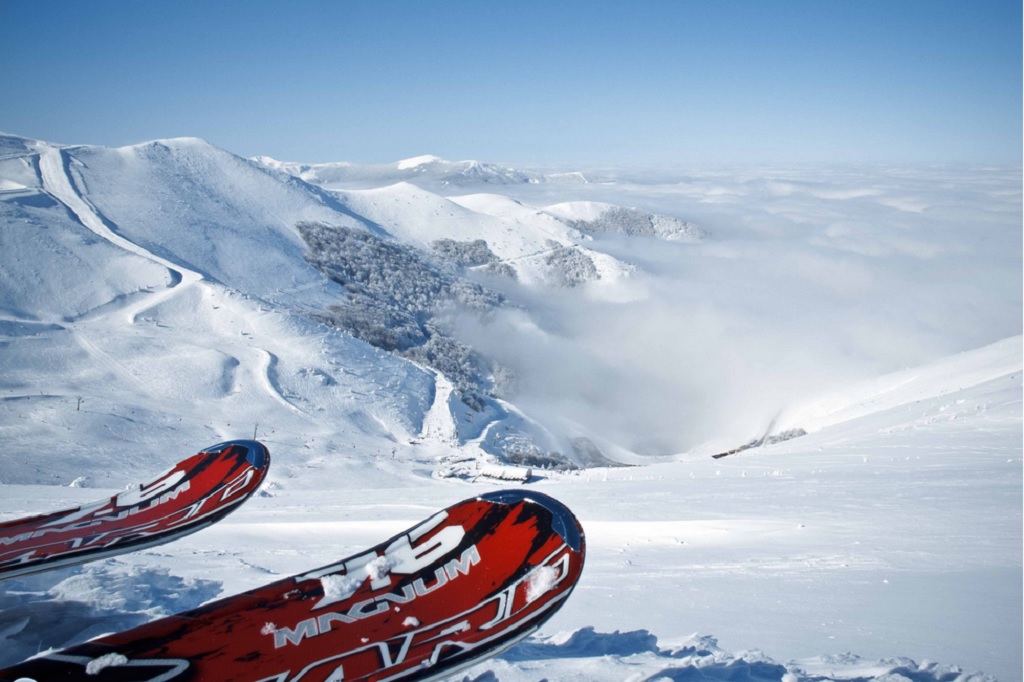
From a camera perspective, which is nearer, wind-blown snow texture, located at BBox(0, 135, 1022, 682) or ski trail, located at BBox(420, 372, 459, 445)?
wind-blown snow texture, located at BBox(0, 135, 1022, 682)

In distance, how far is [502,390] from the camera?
40.5 metres

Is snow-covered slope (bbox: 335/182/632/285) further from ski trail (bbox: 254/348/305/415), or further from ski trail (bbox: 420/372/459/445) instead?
ski trail (bbox: 254/348/305/415)

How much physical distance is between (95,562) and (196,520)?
0.92 meters

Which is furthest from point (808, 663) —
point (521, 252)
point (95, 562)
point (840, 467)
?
point (521, 252)

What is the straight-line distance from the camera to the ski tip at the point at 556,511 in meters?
3.87

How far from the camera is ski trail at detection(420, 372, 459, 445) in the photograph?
24333 mm

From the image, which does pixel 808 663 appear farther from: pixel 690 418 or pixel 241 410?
pixel 690 418

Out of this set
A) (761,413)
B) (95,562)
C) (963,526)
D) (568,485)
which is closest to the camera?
(95,562)

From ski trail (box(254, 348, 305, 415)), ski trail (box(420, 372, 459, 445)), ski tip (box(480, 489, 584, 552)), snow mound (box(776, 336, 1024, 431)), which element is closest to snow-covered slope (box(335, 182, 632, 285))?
ski trail (box(420, 372, 459, 445))

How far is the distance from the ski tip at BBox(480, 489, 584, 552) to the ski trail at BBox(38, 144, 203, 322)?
29.3 meters

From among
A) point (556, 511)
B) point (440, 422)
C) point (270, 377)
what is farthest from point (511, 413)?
point (556, 511)

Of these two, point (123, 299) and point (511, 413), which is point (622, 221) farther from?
point (123, 299)

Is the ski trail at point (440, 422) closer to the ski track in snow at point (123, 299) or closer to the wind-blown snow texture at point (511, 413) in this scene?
the wind-blown snow texture at point (511, 413)

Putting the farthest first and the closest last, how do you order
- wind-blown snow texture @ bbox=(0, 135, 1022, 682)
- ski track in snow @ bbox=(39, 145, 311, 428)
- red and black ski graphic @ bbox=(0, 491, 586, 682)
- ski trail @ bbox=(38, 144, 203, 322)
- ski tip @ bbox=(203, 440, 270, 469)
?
1. ski trail @ bbox=(38, 144, 203, 322)
2. ski track in snow @ bbox=(39, 145, 311, 428)
3. ski tip @ bbox=(203, 440, 270, 469)
4. wind-blown snow texture @ bbox=(0, 135, 1022, 682)
5. red and black ski graphic @ bbox=(0, 491, 586, 682)
